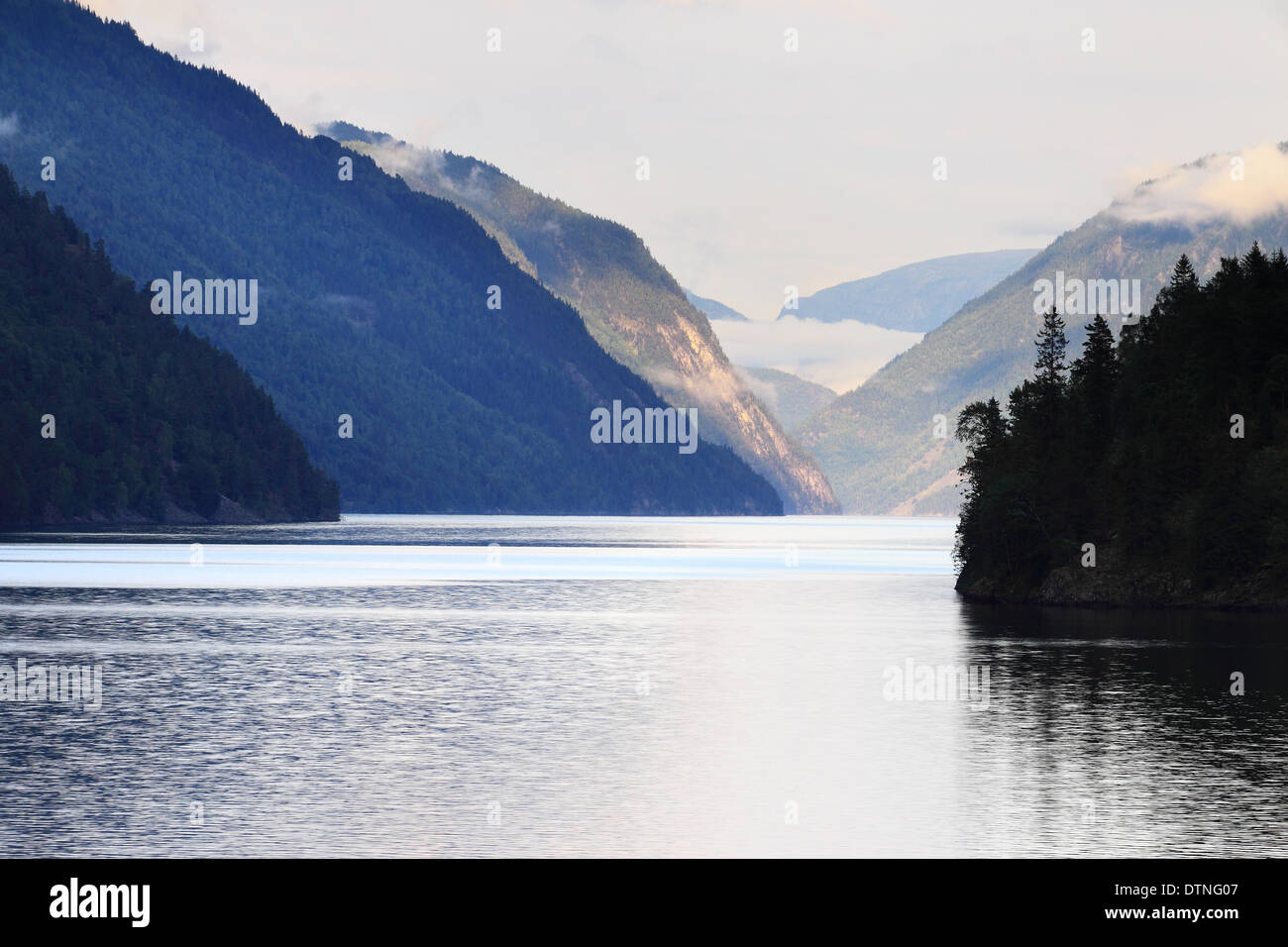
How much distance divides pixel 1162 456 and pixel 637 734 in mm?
75527

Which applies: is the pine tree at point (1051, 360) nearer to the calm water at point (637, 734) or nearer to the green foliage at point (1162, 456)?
the green foliage at point (1162, 456)

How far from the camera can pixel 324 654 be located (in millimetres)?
72625

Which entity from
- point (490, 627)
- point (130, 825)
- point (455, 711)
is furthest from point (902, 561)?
point (130, 825)

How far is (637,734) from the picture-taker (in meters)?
49.3

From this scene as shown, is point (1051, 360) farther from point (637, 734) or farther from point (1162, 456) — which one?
point (637, 734)

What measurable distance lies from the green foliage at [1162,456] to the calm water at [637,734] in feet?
32.6

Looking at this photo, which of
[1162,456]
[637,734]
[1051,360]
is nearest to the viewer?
[637,734]

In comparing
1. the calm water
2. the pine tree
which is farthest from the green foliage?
the calm water

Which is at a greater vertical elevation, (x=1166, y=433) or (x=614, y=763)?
(x=1166, y=433)

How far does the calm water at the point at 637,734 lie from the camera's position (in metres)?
34.8

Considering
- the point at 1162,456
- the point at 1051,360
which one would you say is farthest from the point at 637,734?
the point at 1051,360

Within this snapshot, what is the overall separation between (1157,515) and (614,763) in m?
78.9

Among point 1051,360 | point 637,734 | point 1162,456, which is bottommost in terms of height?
point 637,734

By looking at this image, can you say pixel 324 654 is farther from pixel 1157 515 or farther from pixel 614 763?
pixel 1157 515
